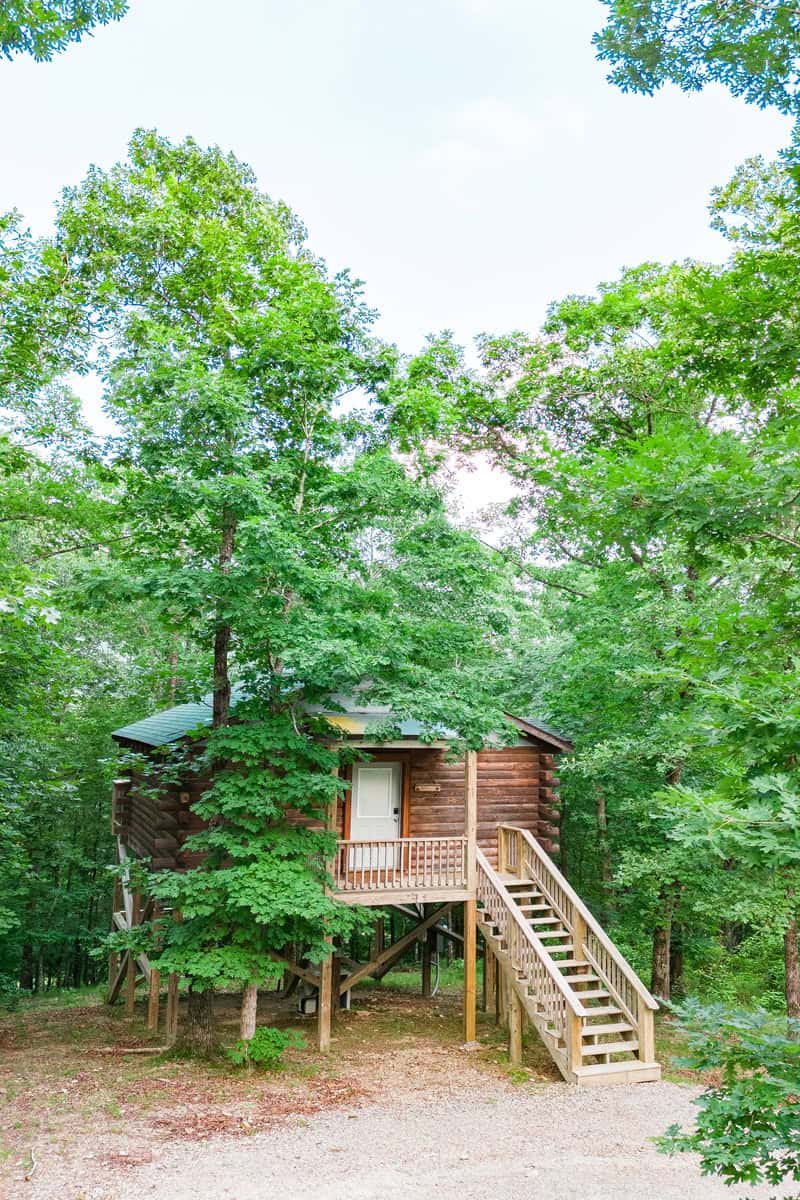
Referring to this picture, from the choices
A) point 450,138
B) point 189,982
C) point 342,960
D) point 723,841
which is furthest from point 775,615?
point 450,138

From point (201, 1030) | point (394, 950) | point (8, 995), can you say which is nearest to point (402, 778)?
point (394, 950)

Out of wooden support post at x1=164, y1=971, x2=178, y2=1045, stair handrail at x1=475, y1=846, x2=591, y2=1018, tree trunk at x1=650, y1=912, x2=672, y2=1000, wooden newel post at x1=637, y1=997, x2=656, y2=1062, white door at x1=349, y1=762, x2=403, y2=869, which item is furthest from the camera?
tree trunk at x1=650, y1=912, x2=672, y2=1000

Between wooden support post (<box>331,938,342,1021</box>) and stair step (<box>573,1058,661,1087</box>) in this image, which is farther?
wooden support post (<box>331,938,342,1021</box>)

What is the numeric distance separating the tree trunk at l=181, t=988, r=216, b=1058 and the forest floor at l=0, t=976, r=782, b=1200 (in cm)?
27

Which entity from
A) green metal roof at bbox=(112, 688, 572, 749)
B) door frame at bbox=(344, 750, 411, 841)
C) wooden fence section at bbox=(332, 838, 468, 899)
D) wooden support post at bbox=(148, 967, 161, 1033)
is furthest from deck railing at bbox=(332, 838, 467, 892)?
wooden support post at bbox=(148, 967, 161, 1033)

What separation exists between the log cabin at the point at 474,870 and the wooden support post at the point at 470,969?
0.02m

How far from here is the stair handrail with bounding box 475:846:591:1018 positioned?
9.85 meters

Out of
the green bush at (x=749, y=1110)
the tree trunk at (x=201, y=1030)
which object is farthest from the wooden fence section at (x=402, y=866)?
the green bush at (x=749, y=1110)

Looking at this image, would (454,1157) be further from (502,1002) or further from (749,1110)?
(502,1002)

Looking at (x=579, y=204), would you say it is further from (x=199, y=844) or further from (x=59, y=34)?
(x=199, y=844)

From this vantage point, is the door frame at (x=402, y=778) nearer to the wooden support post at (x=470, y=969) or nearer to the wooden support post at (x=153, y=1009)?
the wooden support post at (x=470, y=969)

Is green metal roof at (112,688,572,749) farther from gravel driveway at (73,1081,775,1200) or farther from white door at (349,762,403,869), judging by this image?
gravel driveway at (73,1081,775,1200)

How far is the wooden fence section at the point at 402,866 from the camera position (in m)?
11.6

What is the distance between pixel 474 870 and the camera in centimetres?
1234
